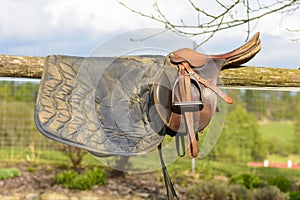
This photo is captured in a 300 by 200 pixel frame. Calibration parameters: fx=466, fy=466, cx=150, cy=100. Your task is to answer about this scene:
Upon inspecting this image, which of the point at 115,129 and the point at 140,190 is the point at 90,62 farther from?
the point at 140,190

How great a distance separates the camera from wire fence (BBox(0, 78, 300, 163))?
19.5 ft

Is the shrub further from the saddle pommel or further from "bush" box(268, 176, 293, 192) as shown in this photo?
the saddle pommel

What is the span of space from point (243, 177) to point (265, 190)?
575 mm

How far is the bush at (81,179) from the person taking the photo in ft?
15.3

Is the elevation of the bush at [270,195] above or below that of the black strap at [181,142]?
below

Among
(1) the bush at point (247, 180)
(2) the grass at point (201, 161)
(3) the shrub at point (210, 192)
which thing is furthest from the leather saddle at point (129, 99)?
(1) the bush at point (247, 180)

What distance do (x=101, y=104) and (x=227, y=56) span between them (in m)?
0.40

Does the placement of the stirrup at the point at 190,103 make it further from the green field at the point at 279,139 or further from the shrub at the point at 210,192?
the green field at the point at 279,139

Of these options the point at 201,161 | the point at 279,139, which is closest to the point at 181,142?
the point at 201,161

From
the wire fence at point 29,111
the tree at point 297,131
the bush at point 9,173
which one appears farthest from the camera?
the tree at point 297,131

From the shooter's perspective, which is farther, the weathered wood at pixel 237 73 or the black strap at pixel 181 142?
the weathered wood at pixel 237 73

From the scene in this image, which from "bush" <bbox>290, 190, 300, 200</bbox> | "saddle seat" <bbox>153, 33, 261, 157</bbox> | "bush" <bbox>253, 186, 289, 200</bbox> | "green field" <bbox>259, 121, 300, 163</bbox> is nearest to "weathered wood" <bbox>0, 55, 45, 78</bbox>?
"saddle seat" <bbox>153, 33, 261, 157</bbox>

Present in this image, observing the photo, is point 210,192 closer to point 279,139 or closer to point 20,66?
point 279,139

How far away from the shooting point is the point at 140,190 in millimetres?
4727
